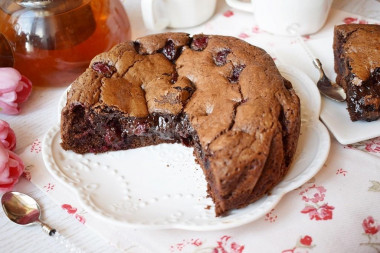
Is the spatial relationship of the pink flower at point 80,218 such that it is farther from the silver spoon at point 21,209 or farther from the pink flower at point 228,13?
the pink flower at point 228,13

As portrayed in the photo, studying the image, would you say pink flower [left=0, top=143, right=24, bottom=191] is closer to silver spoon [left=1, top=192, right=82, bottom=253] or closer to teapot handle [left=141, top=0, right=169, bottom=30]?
silver spoon [left=1, top=192, right=82, bottom=253]

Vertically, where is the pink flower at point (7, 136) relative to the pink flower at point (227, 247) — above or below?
above

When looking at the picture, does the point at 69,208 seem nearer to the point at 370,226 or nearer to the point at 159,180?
the point at 159,180

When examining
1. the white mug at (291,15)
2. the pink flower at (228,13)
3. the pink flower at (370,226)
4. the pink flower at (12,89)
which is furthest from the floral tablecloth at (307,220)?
the pink flower at (228,13)

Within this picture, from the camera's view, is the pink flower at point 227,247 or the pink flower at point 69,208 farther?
the pink flower at point 69,208

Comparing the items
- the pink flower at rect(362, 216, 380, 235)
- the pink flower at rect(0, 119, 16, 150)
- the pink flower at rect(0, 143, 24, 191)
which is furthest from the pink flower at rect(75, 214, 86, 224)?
the pink flower at rect(362, 216, 380, 235)

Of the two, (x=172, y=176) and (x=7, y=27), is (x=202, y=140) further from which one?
(x=7, y=27)

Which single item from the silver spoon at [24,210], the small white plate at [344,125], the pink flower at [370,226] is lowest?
the pink flower at [370,226]
